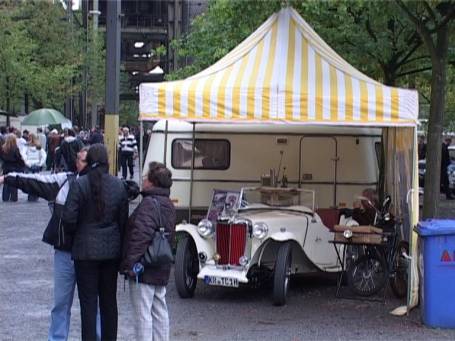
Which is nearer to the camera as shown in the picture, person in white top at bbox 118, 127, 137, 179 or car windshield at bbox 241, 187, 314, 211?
car windshield at bbox 241, 187, 314, 211

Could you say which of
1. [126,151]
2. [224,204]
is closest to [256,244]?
[224,204]

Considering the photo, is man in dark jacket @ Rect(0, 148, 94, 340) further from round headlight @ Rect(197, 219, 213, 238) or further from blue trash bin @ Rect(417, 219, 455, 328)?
blue trash bin @ Rect(417, 219, 455, 328)

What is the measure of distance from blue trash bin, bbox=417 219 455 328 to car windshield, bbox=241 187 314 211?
8.08ft

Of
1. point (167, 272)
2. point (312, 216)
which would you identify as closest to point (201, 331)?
point (167, 272)

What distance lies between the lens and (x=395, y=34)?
1697 centimetres

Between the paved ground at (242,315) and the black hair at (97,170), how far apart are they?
2.02 m

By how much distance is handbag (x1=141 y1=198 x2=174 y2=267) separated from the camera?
6.31 metres

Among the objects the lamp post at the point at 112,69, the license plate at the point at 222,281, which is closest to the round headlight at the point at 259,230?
the license plate at the point at 222,281

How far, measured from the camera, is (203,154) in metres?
13.0

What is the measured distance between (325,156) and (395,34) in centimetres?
543

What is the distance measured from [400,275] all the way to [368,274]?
17.1 inches

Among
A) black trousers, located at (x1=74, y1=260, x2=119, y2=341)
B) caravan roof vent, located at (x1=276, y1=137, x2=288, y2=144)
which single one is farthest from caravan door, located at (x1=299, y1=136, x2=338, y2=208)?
black trousers, located at (x1=74, y1=260, x2=119, y2=341)

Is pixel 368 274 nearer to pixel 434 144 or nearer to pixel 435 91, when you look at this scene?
pixel 434 144

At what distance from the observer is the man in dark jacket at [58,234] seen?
6.45m
